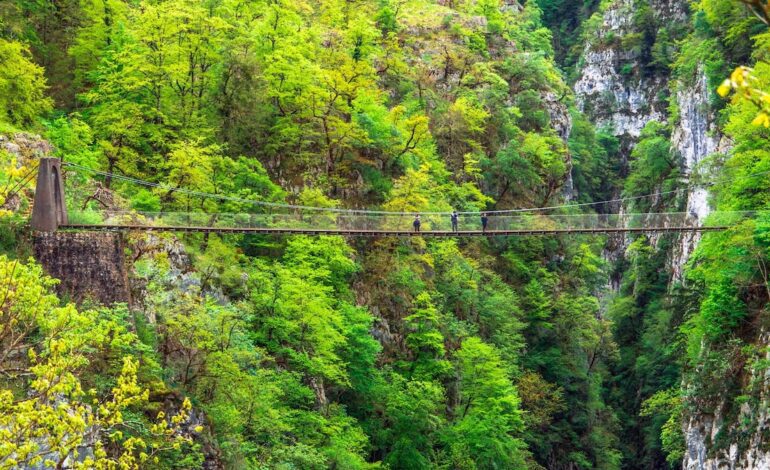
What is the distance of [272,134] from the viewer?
31297 mm

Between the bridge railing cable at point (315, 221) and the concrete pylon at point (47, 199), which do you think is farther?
the bridge railing cable at point (315, 221)

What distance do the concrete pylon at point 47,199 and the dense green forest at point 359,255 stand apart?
Result: 397 millimetres

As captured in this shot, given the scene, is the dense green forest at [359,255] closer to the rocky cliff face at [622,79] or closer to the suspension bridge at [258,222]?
the suspension bridge at [258,222]

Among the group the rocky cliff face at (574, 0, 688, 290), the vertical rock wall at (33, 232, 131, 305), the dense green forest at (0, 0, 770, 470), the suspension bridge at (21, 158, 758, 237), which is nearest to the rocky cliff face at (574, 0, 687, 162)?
the rocky cliff face at (574, 0, 688, 290)

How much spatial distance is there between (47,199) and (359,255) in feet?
41.3

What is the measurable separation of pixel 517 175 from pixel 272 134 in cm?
1191

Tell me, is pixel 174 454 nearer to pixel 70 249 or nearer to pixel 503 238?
pixel 70 249

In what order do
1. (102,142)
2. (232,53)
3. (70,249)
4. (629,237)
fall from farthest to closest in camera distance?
(629,237)
(232,53)
(102,142)
(70,249)

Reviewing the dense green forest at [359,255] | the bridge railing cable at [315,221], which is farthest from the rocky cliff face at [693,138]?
the bridge railing cable at [315,221]

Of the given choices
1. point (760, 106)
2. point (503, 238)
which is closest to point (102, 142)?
point (503, 238)

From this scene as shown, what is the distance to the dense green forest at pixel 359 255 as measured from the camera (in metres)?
20.3

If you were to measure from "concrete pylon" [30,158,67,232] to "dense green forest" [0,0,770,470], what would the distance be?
1.30 ft

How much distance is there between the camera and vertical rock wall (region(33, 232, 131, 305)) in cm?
1873

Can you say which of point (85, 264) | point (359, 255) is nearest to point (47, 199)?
point (85, 264)
